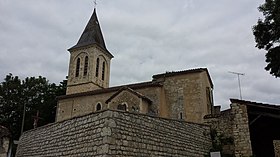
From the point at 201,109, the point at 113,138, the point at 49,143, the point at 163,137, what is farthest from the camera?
the point at 201,109

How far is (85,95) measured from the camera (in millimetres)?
28594

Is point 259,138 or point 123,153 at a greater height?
point 259,138

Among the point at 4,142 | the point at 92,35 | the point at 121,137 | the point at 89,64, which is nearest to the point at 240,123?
the point at 121,137

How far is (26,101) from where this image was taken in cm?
3819

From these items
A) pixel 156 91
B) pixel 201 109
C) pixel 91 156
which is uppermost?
pixel 156 91

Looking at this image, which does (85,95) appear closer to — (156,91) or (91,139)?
(156,91)

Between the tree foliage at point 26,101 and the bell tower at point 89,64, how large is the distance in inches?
153

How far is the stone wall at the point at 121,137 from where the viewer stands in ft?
30.0

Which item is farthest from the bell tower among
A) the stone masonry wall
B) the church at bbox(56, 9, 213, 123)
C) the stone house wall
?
the stone masonry wall

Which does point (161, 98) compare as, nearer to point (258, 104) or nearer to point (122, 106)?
point (122, 106)

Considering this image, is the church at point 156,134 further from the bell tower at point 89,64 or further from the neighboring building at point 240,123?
the bell tower at point 89,64

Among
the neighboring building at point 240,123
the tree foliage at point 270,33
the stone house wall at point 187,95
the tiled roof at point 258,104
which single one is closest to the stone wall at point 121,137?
the neighboring building at point 240,123

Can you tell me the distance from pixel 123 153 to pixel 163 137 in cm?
213

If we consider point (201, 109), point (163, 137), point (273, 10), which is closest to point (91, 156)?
point (163, 137)
